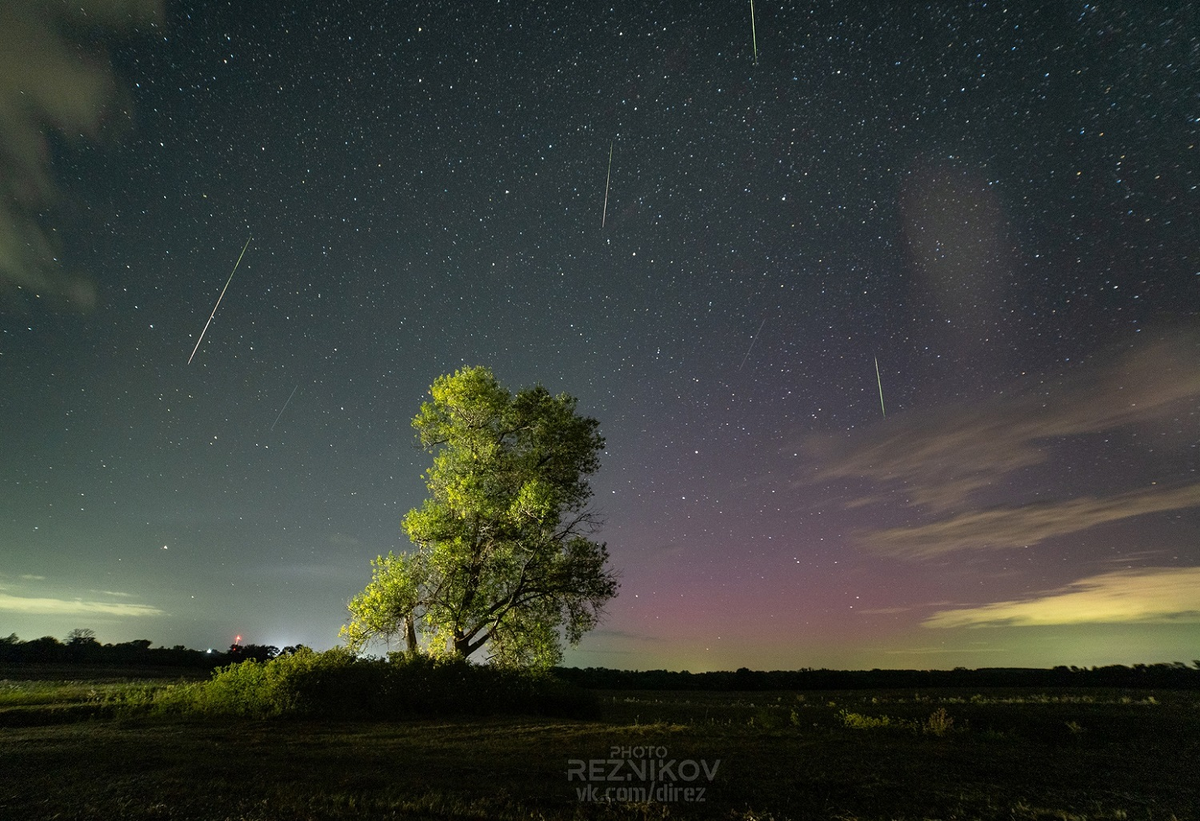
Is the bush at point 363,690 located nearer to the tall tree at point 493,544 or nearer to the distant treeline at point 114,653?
the tall tree at point 493,544

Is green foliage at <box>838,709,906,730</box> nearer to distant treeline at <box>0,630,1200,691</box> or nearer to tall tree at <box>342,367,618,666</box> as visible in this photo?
tall tree at <box>342,367,618,666</box>

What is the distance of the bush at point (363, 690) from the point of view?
1591cm

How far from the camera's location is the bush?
52.2ft

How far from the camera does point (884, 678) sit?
37.1m

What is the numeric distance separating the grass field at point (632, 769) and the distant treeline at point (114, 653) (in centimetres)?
3343

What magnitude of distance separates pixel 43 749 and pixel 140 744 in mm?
1538

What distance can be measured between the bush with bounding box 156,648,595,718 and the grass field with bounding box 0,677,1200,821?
167 centimetres

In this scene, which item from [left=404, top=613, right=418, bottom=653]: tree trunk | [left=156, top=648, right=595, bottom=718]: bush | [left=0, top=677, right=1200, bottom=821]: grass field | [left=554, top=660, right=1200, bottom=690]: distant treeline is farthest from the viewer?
[left=554, top=660, right=1200, bottom=690]: distant treeline

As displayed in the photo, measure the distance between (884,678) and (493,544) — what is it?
31.1 metres

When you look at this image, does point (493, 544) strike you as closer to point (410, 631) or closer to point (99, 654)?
point (410, 631)

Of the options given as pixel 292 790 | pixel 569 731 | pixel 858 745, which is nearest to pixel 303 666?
pixel 569 731

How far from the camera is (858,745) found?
10.2 metres

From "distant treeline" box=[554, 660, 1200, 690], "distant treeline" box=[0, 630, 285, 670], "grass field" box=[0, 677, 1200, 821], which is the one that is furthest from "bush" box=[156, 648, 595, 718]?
"distant treeline" box=[0, 630, 285, 670]

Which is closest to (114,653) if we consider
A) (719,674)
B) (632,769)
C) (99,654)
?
(99,654)
